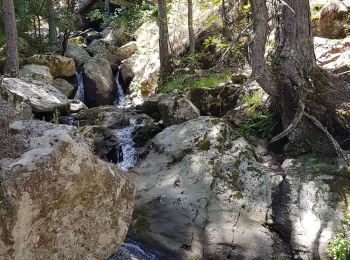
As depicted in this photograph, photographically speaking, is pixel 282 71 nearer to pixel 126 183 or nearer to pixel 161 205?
pixel 161 205

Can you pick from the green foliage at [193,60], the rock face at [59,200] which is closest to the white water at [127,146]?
the green foliage at [193,60]

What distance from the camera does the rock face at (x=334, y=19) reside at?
9773mm

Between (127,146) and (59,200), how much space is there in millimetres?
5223

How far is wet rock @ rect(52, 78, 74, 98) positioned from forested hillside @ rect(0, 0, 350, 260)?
100 centimetres

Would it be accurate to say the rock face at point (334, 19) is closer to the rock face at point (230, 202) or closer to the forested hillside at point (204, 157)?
the forested hillside at point (204, 157)

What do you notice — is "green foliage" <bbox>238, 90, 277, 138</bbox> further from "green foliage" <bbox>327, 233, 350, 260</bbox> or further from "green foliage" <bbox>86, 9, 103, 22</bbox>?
"green foliage" <bbox>86, 9, 103, 22</bbox>

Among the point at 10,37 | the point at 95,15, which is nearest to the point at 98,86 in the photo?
the point at 10,37

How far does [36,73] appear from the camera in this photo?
42.2ft

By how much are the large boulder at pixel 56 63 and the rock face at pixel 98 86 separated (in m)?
0.64

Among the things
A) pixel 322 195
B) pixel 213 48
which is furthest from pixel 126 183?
pixel 213 48

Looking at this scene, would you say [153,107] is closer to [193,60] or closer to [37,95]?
[193,60]

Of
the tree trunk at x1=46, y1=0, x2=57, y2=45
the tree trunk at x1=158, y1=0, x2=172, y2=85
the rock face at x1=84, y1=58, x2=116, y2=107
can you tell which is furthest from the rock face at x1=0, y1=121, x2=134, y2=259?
the tree trunk at x1=46, y1=0, x2=57, y2=45

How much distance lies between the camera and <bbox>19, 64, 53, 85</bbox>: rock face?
1266 cm

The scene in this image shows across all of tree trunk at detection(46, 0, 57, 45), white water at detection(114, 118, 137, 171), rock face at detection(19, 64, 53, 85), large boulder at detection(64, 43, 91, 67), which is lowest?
white water at detection(114, 118, 137, 171)
